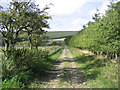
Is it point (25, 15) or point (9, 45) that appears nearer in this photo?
point (9, 45)

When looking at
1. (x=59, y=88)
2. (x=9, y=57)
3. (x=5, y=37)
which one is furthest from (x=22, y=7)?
(x=59, y=88)

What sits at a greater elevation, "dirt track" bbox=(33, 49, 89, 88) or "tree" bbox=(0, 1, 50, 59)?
"tree" bbox=(0, 1, 50, 59)

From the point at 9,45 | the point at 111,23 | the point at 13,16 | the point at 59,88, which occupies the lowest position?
the point at 59,88

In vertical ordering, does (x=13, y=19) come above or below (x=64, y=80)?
above

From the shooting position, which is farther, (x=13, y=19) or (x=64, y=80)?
(x=13, y=19)

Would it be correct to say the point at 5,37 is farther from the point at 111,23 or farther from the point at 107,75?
the point at 111,23

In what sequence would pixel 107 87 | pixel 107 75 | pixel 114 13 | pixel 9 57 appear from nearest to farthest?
pixel 107 87, pixel 107 75, pixel 9 57, pixel 114 13

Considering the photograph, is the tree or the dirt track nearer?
the dirt track

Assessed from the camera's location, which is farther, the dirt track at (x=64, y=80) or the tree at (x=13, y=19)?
the tree at (x=13, y=19)

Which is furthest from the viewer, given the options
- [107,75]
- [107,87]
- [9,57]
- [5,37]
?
[5,37]

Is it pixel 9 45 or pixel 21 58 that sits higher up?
pixel 9 45

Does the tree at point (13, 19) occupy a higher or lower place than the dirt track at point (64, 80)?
higher

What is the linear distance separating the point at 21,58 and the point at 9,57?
91cm

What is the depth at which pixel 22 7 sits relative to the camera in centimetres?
1109
